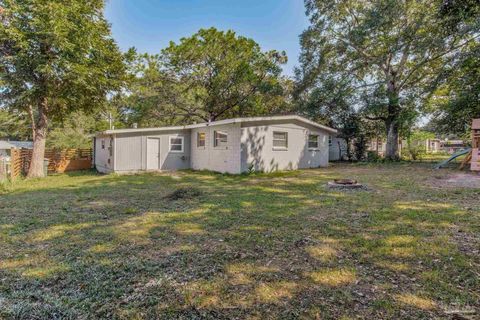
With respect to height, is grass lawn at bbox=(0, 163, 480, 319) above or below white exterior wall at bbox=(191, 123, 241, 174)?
below

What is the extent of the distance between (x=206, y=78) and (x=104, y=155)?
9.89m

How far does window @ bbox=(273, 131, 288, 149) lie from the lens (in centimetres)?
1307


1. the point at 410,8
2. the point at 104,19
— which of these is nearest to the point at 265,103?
the point at 410,8

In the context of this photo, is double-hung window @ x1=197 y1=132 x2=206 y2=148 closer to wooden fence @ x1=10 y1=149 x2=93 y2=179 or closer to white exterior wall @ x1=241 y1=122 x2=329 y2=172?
white exterior wall @ x1=241 y1=122 x2=329 y2=172

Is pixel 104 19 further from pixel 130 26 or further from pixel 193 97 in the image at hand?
pixel 193 97

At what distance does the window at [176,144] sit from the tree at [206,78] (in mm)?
7027

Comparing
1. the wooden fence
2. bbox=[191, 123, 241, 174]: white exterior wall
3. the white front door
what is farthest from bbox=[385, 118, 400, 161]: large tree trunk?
the wooden fence

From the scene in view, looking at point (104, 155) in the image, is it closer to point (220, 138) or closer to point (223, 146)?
point (220, 138)

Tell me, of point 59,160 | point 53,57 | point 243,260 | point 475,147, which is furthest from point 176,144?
point 475,147

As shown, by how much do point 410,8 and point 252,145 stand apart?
12.5m

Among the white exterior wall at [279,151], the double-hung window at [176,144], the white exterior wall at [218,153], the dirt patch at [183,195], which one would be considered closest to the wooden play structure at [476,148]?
the white exterior wall at [279,151]

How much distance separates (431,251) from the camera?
3.36 metres

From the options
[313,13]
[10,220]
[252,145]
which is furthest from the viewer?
[313,13]

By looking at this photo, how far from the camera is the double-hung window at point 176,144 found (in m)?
15.0
